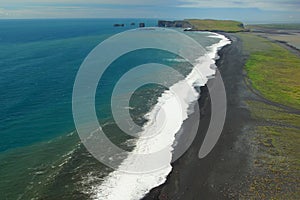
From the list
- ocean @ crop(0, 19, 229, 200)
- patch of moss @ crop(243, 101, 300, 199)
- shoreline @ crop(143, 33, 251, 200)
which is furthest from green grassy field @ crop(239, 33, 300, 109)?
ocean @ crop(0, 19, 229, 200)

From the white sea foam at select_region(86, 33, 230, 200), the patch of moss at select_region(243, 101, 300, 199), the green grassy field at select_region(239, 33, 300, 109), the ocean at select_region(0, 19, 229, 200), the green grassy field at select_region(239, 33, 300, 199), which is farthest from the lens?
the green grassy field at select_region(239, 33, 300, 109)

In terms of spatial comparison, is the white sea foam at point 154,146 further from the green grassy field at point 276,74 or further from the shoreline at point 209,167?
the green grassy field at point 276,74

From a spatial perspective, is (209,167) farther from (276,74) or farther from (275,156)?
(276,74)

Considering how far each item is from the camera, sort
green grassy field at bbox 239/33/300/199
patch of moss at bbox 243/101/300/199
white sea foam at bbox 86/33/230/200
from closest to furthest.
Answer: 1. patch of moss at bbox 243/101/300/199
2. white sea foam at bbox 86/33/230/200
3. green grassy field at bbox 239/33/300/199

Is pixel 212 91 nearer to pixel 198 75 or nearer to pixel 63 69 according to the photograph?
pixel 198 75

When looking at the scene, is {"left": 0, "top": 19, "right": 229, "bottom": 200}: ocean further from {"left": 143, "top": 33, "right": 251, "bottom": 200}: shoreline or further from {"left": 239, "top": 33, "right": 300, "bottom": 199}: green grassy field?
{"left": 239, "top": 33, "right": 300, "bottom": 199}: green grassy field

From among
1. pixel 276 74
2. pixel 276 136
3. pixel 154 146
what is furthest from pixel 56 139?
pixel 276 74
